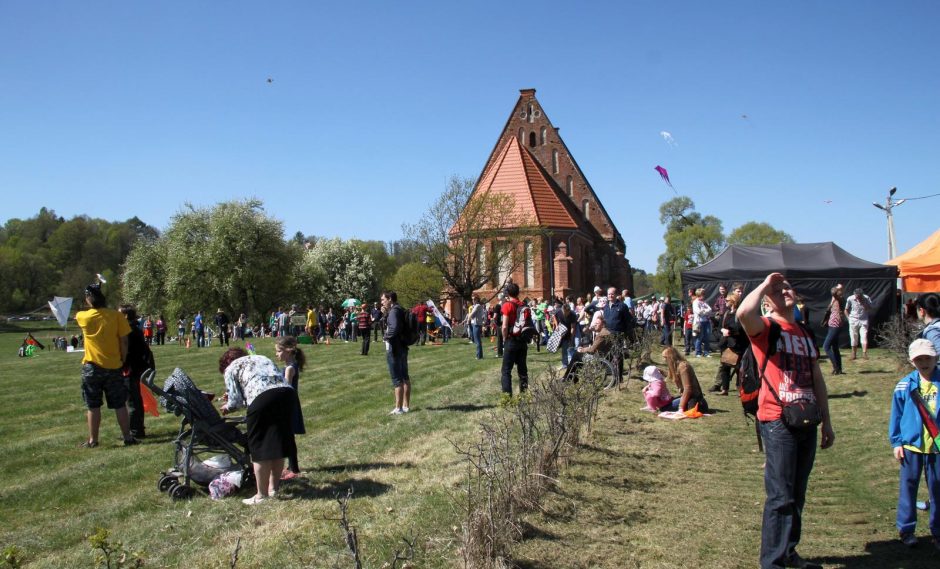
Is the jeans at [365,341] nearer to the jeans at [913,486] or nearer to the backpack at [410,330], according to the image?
the backpack at [410,330]

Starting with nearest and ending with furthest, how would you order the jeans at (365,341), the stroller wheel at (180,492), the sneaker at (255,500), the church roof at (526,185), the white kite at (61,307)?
the sneaker at (255,500) < the stroller wheel at (180,492) < the jeans at (365,341) < the white kite at (61,307) < the church roof at (526,185)

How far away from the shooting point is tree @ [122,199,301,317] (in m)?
51.4

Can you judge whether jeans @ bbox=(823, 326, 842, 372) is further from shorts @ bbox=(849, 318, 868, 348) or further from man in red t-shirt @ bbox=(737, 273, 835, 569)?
man in red t-shirt @ bbox=(737, 273, 835, 569)

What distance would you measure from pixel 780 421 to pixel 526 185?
45.0 meters

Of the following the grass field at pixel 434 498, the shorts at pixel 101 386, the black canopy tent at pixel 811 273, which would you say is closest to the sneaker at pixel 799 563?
the grass field at pixel 434 498

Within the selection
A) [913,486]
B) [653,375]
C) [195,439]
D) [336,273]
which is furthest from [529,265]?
[913,486]

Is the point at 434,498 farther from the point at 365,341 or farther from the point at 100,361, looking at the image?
the point at 365,341

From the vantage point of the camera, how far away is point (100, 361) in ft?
26.6

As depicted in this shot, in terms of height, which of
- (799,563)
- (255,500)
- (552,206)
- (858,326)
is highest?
(552,206)

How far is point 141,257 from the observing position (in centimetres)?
5369

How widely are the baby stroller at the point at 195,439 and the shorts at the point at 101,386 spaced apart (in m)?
2.00

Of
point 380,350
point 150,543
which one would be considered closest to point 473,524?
point 150,543

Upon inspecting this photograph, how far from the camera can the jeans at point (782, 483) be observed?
421 cm

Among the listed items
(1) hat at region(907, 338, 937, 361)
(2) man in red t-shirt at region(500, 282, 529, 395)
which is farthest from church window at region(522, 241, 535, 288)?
(1) hat at region(907, 338, 937, 361)
